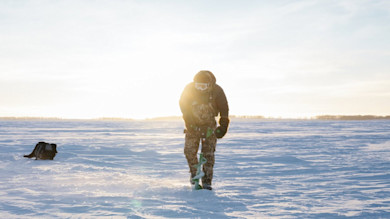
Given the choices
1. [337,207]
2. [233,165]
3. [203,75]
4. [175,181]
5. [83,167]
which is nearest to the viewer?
[337,207]

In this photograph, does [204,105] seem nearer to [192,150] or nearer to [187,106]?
[187,106]

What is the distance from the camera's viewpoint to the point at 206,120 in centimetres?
522

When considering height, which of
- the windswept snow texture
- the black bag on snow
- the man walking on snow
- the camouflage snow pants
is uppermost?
the man walking on snow

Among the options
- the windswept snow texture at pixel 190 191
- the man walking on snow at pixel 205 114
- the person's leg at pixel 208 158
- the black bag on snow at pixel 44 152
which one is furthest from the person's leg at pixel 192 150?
the black bag on snow at pixel 44 152

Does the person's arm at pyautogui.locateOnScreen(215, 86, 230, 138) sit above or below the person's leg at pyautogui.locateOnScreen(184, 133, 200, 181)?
above

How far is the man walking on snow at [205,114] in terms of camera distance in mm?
5211

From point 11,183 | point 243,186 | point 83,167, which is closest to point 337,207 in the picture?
point 243,186

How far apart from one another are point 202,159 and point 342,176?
9.49 ft

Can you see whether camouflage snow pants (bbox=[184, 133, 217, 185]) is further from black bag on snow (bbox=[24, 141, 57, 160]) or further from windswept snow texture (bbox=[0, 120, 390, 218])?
black bag on snow (bbox=[24, 141, 57, 160])

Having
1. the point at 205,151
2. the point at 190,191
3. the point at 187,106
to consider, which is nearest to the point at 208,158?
the point at 205,151

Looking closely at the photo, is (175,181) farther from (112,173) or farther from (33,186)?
(33,186)

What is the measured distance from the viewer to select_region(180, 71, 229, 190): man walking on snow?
5211 millimetres

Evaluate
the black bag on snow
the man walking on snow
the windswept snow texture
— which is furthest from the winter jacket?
the black bag on snow

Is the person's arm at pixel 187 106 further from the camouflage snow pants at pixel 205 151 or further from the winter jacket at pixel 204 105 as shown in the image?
the camouflage snow pants at pixel 205 151
